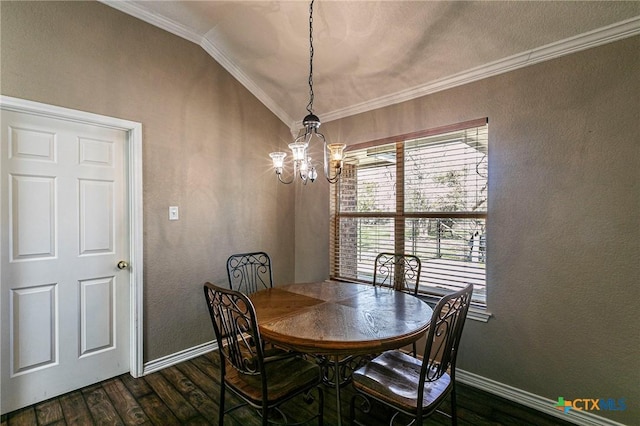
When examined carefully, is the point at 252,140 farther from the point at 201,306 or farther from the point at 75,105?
the point at 201,306

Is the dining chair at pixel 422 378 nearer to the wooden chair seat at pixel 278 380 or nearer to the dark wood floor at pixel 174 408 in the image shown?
Answer: the wooden chair seat at pixel 278 380

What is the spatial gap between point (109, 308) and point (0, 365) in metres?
0.64

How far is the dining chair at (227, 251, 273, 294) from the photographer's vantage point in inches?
122

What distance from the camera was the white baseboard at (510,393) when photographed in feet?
6.39

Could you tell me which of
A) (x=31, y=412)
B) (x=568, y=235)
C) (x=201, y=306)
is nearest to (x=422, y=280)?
(x=568, y=235)

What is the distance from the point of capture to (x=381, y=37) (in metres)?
2.34

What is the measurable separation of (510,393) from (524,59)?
2.36 m

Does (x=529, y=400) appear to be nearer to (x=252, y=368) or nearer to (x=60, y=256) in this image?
(x=252, y=368)

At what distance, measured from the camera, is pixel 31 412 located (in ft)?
6.66

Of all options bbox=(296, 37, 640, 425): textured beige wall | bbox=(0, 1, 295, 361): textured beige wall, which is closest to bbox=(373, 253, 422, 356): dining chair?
bbox=(296, 37, 640, 425): textured beige wall

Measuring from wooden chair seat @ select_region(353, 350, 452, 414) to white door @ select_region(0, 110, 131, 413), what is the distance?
1999 millimetres

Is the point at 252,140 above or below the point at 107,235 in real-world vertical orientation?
above

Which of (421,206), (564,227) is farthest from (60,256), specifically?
(564,227)

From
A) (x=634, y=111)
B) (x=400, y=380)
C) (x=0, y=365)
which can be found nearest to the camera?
(x=400, y=380)
